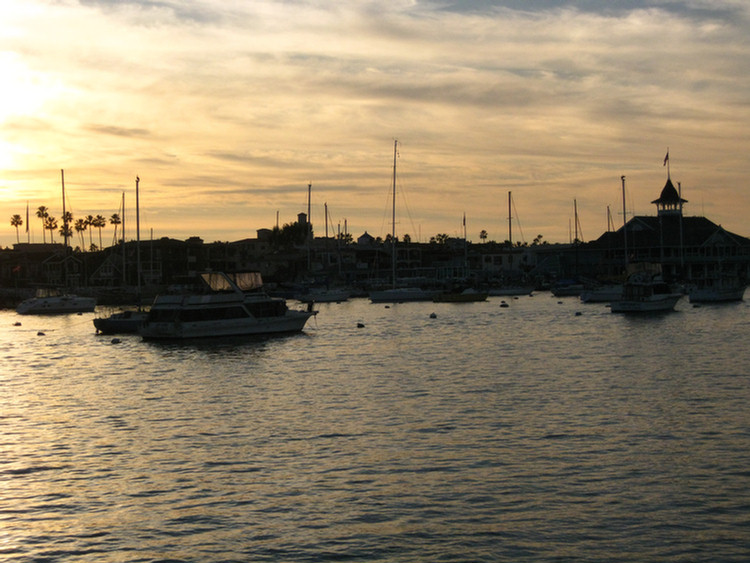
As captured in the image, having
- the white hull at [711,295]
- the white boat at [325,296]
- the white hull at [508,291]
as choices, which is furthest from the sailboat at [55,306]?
the white hull at [711,295]

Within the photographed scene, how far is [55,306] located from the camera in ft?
352

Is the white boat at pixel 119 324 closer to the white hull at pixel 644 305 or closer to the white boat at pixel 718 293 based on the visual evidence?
the white hull at pixel 644 305

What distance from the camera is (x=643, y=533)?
1689 cm

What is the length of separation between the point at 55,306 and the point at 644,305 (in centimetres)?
7175

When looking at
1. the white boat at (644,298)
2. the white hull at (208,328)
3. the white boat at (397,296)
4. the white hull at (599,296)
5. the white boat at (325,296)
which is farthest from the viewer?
the white boat at (325,296)

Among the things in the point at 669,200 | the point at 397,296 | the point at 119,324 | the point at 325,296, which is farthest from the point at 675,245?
the point at 119,324

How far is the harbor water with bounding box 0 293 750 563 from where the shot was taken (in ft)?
55.2

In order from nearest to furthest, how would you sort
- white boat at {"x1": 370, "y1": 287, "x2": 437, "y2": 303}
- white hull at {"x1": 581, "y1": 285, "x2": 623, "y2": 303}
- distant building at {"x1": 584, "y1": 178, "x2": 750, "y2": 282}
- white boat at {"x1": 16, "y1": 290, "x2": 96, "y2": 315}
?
white boat at {"x1": 16, "y1": 290, "x2": 96, "y2": 315} < white hull at {"x1": 581, "y1": 285, "x2": 623, "y2": 303} < white boat at {"x1": 370, "y1": 287, "x2": 437, "y2": 303} < distant building at {"x1": 584, "y1": 178, "x2": 750, "y2": 282}

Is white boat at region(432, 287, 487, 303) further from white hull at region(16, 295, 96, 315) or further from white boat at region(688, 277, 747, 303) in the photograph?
white hull at region(16, 295, 96, 315)

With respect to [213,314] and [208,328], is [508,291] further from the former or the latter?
[208,328]

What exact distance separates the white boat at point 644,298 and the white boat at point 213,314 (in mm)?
40160

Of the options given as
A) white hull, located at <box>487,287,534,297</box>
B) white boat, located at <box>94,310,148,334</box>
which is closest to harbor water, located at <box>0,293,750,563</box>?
white boat, located at <box>94,310,148,334</box>

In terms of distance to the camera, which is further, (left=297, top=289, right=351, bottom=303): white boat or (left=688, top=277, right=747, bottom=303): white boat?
(left=297, top=289, right=351, bottom=303): white boat

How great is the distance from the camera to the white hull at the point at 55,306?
10681cm
